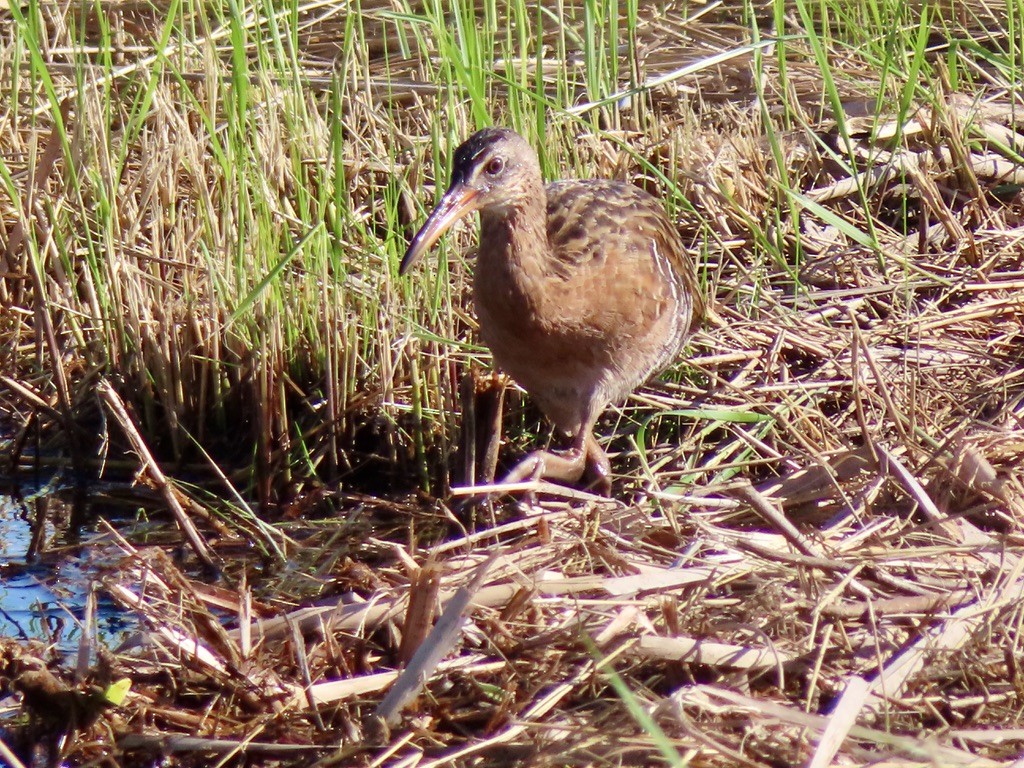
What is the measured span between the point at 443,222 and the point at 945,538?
1561 millimetres

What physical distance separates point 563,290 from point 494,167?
15.9 inches

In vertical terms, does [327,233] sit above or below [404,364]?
above

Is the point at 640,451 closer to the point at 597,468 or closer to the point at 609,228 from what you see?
the point at 597,468

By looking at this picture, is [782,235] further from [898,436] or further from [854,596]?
[854,596]

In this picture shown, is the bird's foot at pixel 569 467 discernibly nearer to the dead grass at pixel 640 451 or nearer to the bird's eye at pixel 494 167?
the dead grass at pixel 640 451

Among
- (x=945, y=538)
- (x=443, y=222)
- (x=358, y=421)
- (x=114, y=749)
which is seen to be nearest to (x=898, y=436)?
(x=945, y=538)

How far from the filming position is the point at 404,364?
473cm

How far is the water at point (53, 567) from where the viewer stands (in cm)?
387

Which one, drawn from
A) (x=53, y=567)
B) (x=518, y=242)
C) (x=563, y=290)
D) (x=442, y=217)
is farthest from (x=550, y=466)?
(x=53, y=567)

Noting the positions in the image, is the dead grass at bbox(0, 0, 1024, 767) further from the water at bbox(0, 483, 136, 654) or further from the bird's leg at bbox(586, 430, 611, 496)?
the water at bbox(0, 483, 136, 654)

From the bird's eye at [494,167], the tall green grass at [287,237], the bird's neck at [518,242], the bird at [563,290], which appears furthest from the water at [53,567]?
the bird's eye at [494,167]

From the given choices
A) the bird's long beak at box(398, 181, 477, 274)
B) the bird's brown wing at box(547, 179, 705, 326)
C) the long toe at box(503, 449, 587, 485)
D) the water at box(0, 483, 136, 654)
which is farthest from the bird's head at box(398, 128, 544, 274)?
the water at box(0, 483, 136, 654)

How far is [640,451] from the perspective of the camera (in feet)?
13.5

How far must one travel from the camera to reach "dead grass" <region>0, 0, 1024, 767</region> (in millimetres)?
2871
